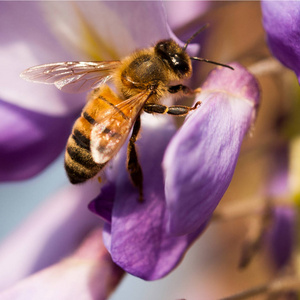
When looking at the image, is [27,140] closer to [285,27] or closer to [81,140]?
[81,140]

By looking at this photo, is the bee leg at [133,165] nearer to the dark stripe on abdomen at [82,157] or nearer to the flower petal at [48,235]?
the dark stripe on abdomen at [82,157]

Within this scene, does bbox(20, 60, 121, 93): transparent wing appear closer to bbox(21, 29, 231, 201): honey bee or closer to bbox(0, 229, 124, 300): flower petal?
bbox(21, 29, 231, 201): honey bee

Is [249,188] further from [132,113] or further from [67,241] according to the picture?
[132,113]

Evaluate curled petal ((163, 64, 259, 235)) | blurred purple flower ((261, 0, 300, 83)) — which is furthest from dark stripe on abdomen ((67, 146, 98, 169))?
blurred purple flower ((261, 0, 300, 83))

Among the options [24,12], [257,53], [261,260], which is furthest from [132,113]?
[261,260]

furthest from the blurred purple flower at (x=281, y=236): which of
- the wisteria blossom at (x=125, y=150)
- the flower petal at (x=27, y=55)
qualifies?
the flower petal at (x=27, y=55)

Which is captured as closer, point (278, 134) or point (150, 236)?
point (150, 236)

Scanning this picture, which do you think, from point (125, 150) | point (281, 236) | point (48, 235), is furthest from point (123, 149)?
point (281, 236)
